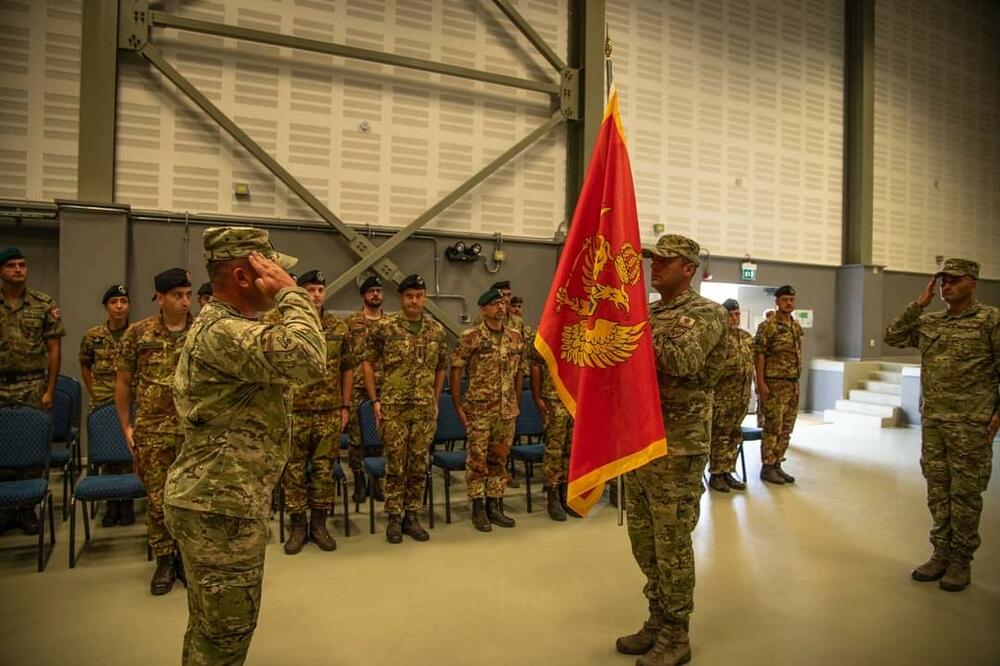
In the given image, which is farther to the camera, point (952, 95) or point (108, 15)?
point (952, 95)

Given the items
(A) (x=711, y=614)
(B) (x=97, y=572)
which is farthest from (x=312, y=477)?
(A) (x=711, y=614)

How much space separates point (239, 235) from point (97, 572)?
8.55ft

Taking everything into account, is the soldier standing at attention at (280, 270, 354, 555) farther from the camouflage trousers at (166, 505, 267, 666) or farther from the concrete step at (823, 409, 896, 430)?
the concrete step at (823, 409, 896, 430)

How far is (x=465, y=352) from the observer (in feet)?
14.3

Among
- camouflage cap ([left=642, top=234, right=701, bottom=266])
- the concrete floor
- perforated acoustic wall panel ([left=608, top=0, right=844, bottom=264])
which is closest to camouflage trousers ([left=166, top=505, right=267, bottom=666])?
the concrete floor

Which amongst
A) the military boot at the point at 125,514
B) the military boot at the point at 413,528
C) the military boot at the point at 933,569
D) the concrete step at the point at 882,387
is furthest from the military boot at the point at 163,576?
the concrete step at the point at 882,387

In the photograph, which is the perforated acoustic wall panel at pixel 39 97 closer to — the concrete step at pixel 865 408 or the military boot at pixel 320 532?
the military boot at pixel 320 532

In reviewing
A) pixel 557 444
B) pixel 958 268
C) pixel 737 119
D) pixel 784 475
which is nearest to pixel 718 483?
pixel 784 475

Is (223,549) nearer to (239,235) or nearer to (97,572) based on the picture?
(239,235)

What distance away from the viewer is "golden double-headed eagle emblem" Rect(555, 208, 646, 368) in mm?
2506

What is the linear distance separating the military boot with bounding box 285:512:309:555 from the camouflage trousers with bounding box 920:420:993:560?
357cm

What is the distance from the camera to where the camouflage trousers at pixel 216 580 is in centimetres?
175

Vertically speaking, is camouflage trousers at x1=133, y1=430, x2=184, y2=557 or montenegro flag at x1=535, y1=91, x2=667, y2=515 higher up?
montenegro flag at x1=535, y1=91, x2=667, y2=515

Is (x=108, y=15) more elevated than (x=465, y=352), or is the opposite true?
(x=108, y=15)
